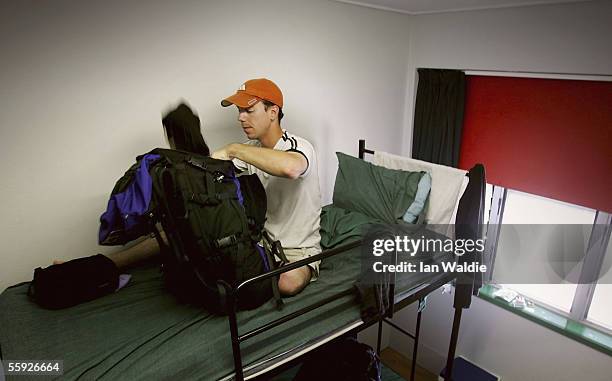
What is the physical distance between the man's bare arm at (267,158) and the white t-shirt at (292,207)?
0.76 ft

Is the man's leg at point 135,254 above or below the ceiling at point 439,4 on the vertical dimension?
below

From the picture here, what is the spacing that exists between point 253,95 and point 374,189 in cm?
103

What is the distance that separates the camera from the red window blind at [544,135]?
2365 millimetres

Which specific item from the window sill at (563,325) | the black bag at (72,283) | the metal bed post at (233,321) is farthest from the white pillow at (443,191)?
the black bag at (72,283)

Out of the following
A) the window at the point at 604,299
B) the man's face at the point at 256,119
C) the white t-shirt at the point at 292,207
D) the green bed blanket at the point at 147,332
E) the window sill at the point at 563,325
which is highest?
the man's face at the point at 256,119

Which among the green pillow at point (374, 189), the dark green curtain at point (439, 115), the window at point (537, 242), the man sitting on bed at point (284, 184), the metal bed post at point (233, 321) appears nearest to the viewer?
the metal bed post at point (233, 321)

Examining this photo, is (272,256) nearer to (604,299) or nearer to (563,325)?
(563,325)

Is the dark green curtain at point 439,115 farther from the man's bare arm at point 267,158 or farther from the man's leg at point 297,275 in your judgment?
the man's bare arm at point 267,158

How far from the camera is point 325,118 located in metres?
2.85

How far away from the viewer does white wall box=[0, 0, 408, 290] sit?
1.68 metres

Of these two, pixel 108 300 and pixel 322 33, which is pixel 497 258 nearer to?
pixel 322 33

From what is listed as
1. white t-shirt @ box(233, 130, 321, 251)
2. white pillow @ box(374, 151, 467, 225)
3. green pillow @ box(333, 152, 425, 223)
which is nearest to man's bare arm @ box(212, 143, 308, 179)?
white t-shirt @ box(233, 130, 321, 251)

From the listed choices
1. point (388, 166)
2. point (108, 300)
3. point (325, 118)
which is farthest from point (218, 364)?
point (325, 118)

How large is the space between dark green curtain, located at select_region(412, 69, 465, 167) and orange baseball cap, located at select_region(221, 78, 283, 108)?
1.73m
